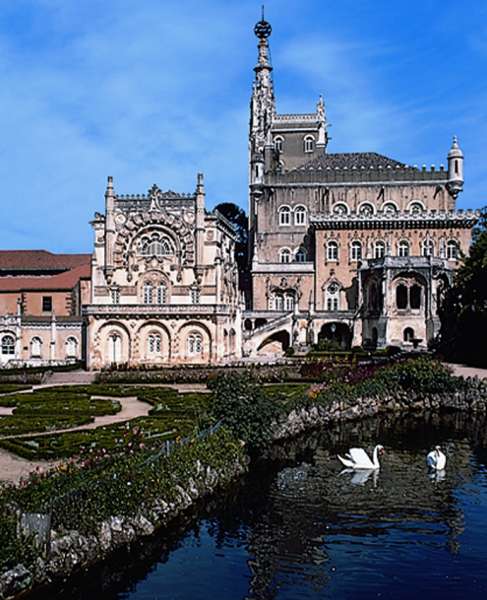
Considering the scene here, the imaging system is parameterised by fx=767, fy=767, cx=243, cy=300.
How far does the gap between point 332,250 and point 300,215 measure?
231 inches

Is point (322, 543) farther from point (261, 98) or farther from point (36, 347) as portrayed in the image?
point (261, 98)

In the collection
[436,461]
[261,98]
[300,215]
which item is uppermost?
[261,98]

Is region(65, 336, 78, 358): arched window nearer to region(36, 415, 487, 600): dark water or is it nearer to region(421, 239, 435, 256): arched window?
region(421, 239, 435, 256): arched window

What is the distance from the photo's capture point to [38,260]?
7850 centimetres

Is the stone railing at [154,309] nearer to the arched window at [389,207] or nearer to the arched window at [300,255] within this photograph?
the arched window at [300,255]

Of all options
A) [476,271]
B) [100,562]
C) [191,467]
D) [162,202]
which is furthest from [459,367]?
[100,562]

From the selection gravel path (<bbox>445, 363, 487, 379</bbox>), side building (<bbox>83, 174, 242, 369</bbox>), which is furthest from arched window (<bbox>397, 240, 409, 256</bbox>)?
gravel path (<bbox>445, 363, 487, 379</bbox>)

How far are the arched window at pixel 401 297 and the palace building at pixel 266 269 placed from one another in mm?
130

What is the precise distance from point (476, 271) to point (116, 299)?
90.7 feet

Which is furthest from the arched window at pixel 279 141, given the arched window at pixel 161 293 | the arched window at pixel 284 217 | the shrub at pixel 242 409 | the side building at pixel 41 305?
the shrub at pixel 242 409

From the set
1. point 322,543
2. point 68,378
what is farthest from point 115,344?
point 322,543

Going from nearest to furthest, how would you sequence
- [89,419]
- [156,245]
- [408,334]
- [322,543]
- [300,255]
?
[322,543] < [89,419] < [156,245] < [408,334] < [300,255]

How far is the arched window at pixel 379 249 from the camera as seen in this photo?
7269cm

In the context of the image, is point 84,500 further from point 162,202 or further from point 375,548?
point 162,202
